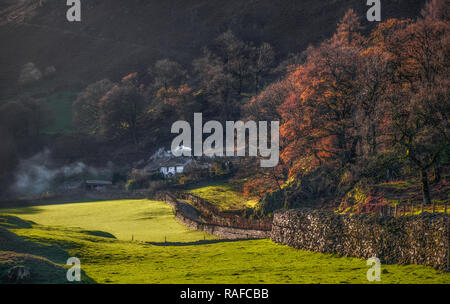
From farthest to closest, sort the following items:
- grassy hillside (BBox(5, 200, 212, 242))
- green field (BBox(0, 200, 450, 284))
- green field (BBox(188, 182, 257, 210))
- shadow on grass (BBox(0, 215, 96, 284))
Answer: green field (BBox(188, 182, 257, 210))
grassy hillside (BBox(5, 200, 212, 242))
green field (BBox(0, 200, 450, 284))
shadow on grass (BBox(0, 215, 96, 284))

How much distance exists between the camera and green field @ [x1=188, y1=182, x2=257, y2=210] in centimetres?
5511

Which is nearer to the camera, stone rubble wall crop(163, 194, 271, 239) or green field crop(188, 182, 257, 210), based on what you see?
stone rubble wall crop(163, 194, 271, 239)

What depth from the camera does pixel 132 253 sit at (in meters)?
30.3

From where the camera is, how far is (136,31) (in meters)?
176

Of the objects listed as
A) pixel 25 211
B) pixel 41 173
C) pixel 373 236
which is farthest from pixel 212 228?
pixel 41 173

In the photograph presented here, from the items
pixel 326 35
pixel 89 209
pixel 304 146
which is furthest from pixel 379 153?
pixel 326 35

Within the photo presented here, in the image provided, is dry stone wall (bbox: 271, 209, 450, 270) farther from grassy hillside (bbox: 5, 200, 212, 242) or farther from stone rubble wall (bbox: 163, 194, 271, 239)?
grassy hillside (bbox: 5, 200, 212, 242)

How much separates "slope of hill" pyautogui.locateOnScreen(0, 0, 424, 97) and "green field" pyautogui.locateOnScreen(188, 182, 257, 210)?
74.7 metres

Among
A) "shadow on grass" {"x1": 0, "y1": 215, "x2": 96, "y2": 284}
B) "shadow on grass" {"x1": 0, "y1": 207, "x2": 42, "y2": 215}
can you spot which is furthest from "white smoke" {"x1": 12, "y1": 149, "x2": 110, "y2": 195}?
"shadow on grass" {"x1": 0, "y1": 215, "x2": 96, "y2": 284}

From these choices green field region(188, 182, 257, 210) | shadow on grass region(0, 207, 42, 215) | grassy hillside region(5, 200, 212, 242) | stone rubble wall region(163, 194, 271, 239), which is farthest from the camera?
shadow on grass region(0, 207, 42, 215)

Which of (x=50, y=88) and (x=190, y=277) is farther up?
(x=50, y=88)

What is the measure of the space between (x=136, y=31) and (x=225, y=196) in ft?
437

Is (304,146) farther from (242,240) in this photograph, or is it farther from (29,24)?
(29,24)

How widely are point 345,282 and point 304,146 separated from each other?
2945 cm
